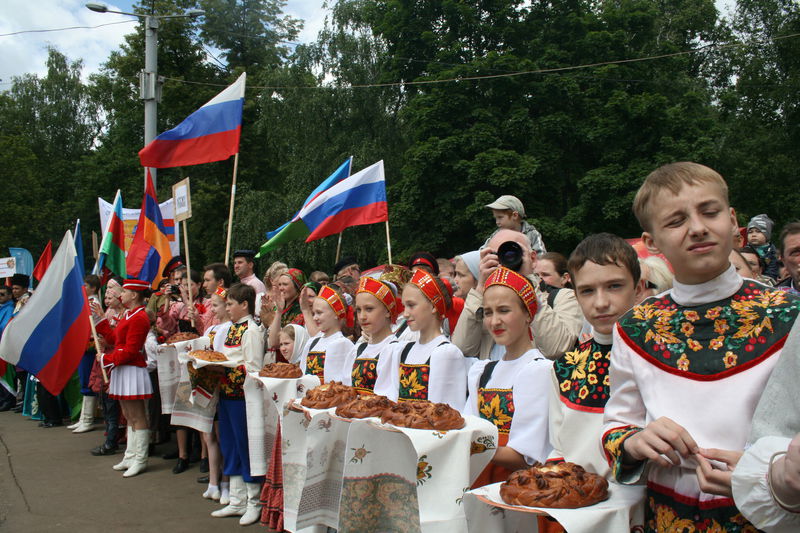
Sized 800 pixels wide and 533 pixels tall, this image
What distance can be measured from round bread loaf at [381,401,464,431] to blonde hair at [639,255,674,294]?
1047 mm

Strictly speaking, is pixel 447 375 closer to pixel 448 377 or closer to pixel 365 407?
pixel 448 377

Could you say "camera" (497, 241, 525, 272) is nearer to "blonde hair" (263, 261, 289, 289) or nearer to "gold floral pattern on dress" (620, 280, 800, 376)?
"gold floral pattern on dress" (620, 280, 800, 376)

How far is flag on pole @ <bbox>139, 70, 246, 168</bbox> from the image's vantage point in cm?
866

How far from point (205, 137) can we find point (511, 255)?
6.43 metres

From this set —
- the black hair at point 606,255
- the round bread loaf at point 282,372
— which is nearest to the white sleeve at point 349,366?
the round bread loaf at point 282,372

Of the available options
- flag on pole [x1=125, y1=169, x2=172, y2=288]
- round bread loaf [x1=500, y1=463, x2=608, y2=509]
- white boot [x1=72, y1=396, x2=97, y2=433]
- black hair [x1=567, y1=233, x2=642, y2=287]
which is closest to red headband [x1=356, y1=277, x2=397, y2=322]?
black hair [x1=567, y1=233, x2=642, y2=287]

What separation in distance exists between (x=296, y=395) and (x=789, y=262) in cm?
353

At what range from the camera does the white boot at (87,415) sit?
10008 millimetres

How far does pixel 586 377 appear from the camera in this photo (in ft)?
7.98

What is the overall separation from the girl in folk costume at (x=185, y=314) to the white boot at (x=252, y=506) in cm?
247

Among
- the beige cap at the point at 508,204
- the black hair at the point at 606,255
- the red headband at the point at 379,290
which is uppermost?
the beige cap at the point at 508,204

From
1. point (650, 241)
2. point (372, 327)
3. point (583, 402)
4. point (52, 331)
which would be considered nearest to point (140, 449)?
point (52, 331)

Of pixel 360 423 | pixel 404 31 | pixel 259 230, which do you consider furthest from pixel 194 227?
pixel 360 423

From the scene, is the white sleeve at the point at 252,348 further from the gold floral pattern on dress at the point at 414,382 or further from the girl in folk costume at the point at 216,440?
the gold floral pattern on dress at the point at 414,382
